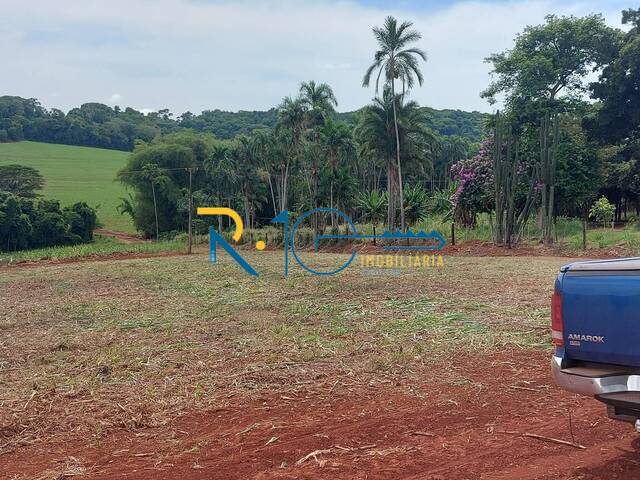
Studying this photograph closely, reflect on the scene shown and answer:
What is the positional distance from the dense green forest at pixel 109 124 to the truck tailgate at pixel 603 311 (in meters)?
85.4

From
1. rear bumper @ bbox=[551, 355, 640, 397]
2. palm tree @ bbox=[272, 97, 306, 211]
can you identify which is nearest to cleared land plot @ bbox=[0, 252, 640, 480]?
rear bumper @ bbox=[551, 355, 640, 397]

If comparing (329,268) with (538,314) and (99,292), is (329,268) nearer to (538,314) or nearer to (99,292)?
(99,292)

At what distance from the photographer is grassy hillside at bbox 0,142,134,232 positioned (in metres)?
66.1

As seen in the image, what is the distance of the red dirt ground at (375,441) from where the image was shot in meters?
3.70

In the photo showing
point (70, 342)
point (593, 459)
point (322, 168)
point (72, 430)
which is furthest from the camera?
point (322, 168)

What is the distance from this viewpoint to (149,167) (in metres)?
55.2

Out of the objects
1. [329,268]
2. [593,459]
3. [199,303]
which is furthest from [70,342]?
[329,268]

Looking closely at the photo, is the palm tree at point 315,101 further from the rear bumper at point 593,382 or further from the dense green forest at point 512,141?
the rear bumper at point 593,382

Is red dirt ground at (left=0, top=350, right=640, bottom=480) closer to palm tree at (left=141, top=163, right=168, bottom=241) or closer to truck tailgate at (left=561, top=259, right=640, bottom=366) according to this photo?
truck tailgate at (left=561, top=259, right=640, bottom=366)

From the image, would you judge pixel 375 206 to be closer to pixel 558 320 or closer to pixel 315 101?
pixel 315 101

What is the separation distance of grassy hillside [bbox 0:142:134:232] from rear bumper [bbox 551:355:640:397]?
6129cm

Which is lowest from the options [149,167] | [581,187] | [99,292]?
[99,292]

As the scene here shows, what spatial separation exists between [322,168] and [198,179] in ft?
69.7

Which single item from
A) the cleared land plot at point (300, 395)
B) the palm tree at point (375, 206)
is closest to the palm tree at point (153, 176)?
the palm tree at point (375, 206)
